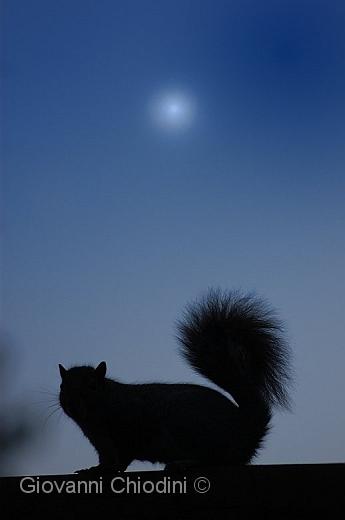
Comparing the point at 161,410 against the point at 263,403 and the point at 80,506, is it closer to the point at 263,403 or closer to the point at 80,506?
the point at 263,403

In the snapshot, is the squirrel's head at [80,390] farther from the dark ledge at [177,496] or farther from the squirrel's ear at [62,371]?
the dark ledge at [177,496]

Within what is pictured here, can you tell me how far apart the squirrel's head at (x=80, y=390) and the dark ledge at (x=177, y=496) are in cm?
96

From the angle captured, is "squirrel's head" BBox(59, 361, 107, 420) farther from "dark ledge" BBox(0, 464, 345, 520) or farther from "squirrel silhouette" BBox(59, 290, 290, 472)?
"dark ledge" BBox(0, 464, 345, 520)

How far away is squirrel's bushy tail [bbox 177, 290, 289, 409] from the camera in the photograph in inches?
160

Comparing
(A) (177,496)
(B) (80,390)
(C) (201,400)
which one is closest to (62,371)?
(B) (80,390)

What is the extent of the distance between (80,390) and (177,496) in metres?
1.45

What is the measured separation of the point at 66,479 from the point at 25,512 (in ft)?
1.36

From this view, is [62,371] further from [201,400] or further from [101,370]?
[201,400]

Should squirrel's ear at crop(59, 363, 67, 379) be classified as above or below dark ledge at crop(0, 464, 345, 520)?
above

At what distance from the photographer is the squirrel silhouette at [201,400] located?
12.3 ft

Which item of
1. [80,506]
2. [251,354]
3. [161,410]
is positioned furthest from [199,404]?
[80,506]

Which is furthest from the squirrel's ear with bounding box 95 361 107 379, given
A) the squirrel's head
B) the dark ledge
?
the dark ledge

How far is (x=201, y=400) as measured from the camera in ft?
12.8

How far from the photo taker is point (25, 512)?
259 centimetres
